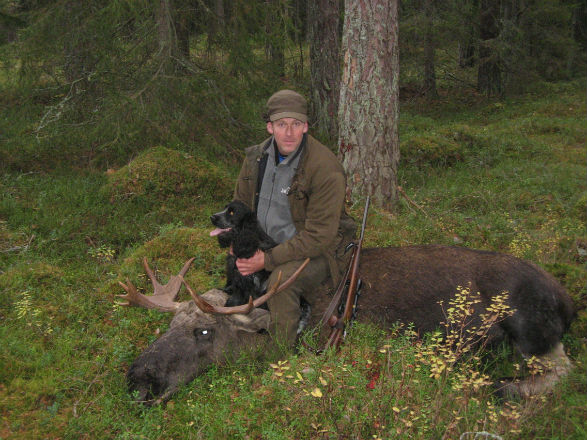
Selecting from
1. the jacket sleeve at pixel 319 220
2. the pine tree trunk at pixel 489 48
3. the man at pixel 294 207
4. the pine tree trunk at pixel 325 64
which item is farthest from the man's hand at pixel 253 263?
the pine tree trunk at pixel 489 48

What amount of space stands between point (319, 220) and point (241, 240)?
0.72 metres

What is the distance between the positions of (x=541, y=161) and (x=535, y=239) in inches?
201

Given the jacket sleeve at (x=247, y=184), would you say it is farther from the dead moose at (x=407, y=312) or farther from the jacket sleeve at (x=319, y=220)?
the dead moose at (x=407, y=312)

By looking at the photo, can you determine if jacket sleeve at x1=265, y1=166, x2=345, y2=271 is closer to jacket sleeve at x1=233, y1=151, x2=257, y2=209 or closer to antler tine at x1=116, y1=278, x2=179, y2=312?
jacket sleeve at x1=233, y1=151, x2=257, y2=209

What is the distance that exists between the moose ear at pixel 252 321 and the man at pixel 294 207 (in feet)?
0.31

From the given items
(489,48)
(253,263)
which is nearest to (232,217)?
(253,263)

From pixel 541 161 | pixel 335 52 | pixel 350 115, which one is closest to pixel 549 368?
pixel 350 115

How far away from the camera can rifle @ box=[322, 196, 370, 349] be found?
4.06 m

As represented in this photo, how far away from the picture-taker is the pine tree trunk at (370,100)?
285 inches

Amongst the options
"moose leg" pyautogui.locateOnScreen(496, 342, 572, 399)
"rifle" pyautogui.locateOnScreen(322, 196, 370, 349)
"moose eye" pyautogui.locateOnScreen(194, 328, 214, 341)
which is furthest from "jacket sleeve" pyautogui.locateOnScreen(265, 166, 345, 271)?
"moose leg" pyautogui.locateOnScreen(496, 342, 572, 399)

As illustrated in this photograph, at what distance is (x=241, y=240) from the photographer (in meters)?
4.25

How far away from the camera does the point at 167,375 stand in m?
3.83

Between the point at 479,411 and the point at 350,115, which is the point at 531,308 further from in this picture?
the point at 350,115

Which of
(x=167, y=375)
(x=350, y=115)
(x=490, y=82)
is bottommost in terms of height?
(x=490, y=82)
